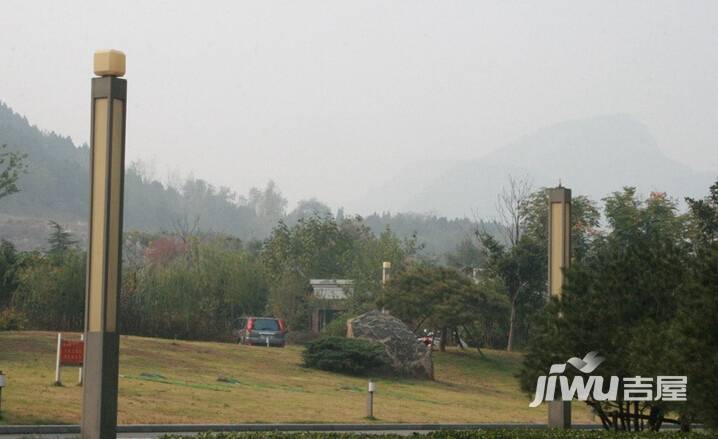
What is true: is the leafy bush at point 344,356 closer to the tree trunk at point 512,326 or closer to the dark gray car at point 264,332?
the dark gray car at point 264,332

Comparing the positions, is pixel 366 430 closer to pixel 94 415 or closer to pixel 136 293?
pixel 94 415

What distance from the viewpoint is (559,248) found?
19453 mm

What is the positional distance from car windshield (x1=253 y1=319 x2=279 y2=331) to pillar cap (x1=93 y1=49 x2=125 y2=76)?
3470 centimetres

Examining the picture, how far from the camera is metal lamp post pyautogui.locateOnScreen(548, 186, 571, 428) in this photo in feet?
63.3

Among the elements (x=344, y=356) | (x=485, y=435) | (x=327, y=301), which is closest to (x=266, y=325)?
(x=344, y=356)

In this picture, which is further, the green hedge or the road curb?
the road curb

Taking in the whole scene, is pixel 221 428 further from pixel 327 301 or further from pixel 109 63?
pixel 327 301

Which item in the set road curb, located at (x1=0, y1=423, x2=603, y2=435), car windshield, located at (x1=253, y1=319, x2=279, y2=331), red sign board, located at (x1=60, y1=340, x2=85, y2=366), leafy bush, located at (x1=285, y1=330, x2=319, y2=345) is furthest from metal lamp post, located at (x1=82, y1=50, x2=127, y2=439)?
leafy bush, located at (x1=285, y1=330, x2=319, y2=345)

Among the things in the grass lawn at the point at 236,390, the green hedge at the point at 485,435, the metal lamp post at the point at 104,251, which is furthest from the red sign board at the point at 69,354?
the metal lamp post at the point at 104,251

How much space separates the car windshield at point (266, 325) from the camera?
46.7 m

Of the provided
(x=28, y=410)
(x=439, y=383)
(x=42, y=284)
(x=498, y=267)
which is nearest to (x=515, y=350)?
(x=498, y=267)

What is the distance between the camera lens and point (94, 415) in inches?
480

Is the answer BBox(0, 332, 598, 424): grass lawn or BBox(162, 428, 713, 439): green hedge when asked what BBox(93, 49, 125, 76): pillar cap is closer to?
BBox(162, 428, 713, 439): green hedge

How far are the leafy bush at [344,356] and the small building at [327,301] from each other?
1892 cm
